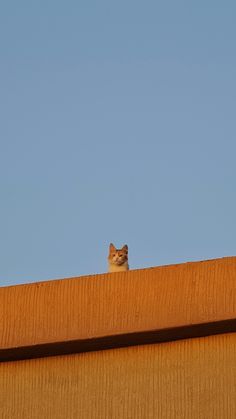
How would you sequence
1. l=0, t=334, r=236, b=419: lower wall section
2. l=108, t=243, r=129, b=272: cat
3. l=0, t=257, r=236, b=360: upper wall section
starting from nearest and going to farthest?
l=0, t=334, r=236, b=419: lower wall section → l=0, t=257, r=236, b=360: upper wall section → l=108, t=243, r=129, b=272: cat

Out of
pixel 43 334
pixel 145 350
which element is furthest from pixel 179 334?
pixel 43 334

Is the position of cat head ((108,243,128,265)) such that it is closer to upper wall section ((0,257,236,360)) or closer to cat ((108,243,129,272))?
cat ((108,243,129,272))

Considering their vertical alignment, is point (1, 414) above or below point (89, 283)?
below

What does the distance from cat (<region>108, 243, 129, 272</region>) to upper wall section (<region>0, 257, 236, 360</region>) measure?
764 cm

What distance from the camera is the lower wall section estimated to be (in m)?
→ 13.0

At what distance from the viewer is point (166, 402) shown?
516 inches

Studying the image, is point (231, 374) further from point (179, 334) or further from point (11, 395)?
point (11, 395)

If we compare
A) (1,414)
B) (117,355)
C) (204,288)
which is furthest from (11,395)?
(204,288)

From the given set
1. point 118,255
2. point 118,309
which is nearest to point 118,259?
point 118,255

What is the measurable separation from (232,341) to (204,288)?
0.61 m

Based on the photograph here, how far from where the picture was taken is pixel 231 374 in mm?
12883

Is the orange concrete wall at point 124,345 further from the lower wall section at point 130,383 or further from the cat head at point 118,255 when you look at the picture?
the cat head at point 118,255

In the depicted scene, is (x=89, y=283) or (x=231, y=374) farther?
(x=89, y=283)

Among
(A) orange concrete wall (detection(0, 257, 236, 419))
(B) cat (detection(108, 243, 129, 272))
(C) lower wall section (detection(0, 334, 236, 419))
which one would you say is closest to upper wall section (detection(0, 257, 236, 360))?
(A) orange concrete wall (detection(0, 257, 236, 419))
